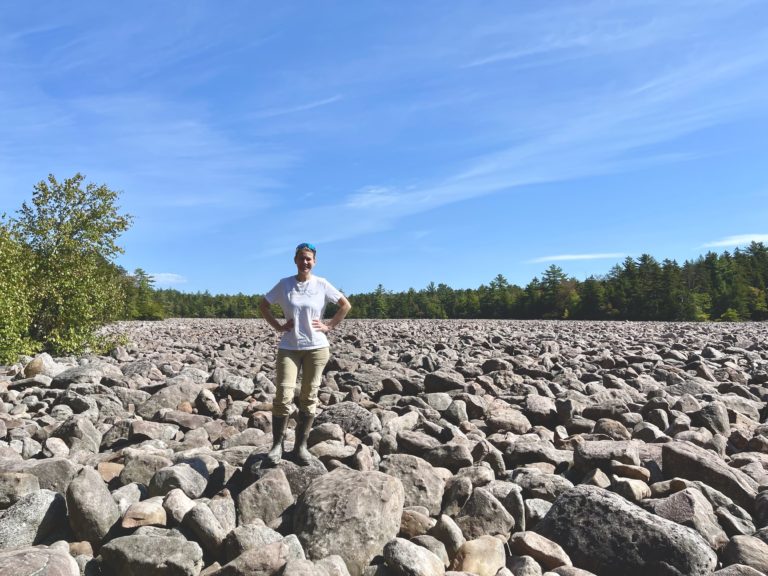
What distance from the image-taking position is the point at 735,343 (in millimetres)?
20703

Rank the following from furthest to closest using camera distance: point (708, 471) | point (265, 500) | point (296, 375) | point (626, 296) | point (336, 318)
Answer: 1. point (626, 296)
2. point (336, 318)
3. point (296, 375)
4. point (708, 471)
5. point (265, 500)

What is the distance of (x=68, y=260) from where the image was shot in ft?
62.3

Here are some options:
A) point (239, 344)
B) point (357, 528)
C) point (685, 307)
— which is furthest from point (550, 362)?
point (685, 307)

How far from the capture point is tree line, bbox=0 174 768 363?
18.0m

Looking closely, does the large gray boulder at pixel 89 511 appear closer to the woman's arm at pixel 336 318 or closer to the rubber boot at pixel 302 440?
the rubber boot at pixel 302 440

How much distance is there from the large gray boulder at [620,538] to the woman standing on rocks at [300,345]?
110 inches

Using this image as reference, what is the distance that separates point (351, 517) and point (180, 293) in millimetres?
124766

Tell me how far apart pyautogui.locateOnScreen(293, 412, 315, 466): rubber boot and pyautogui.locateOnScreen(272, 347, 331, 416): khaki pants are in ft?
0.26

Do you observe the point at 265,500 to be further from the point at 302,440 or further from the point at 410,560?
the point at 410,560

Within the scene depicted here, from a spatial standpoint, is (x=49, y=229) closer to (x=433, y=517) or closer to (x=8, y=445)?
(x=8, y=445)

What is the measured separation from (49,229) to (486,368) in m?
15.1

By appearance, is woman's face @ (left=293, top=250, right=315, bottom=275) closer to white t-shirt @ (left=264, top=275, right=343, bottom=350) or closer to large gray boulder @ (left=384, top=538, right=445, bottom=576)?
white t-shirt @ (left=264, top=275, right=343, bottom=350)

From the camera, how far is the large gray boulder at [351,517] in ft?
15.7

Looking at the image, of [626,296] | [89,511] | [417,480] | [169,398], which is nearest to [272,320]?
[417,480]
